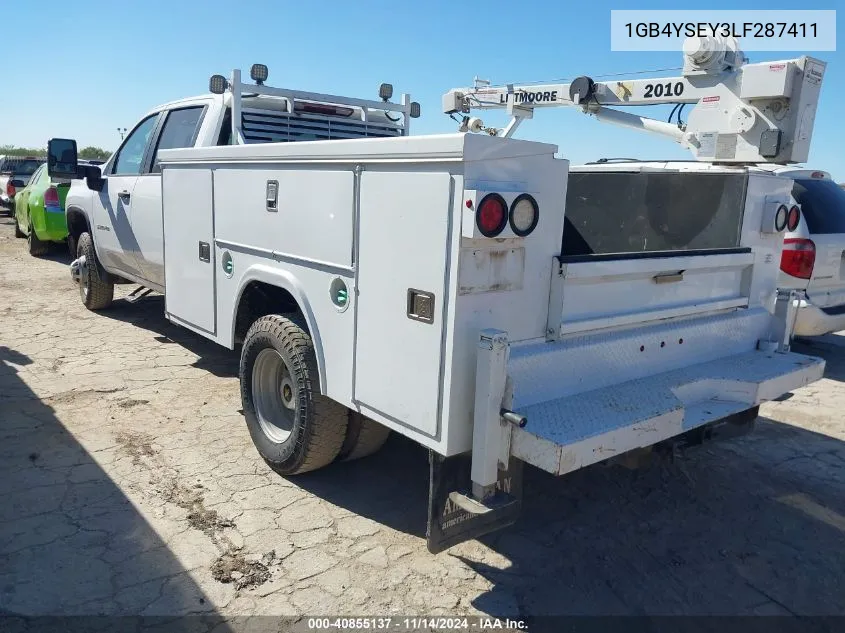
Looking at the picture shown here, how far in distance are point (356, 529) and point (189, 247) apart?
235 cm

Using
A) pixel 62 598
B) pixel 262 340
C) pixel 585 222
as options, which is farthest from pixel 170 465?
pixel 585 222

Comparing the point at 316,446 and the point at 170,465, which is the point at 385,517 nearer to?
the point at 316,446

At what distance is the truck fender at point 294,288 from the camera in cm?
331

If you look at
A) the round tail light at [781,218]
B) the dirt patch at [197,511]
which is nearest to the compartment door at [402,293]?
the dirt patch at [197,511]

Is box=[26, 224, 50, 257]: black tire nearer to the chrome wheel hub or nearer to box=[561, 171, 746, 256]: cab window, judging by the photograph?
the chrome wheel hub

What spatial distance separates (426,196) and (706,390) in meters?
1.74

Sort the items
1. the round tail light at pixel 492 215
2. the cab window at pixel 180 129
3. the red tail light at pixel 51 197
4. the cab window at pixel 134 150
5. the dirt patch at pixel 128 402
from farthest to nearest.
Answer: the red tail light at pixel 51 197
the cab window at pixel 134 150
the cab window at pixel 180 129
the dirt patch at pixel 128 402
the round tail light at pixel 492 215

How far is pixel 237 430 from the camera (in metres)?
4.59

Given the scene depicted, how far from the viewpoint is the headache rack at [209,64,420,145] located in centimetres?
524

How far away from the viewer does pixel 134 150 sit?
637cm

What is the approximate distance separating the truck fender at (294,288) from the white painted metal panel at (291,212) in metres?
0.11

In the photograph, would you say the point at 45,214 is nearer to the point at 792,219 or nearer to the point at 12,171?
the point at 12,171

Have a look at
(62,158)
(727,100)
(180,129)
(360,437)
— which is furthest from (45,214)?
(727,100)

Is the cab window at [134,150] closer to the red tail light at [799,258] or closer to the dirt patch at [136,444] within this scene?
the dirt patch at [136,444]
